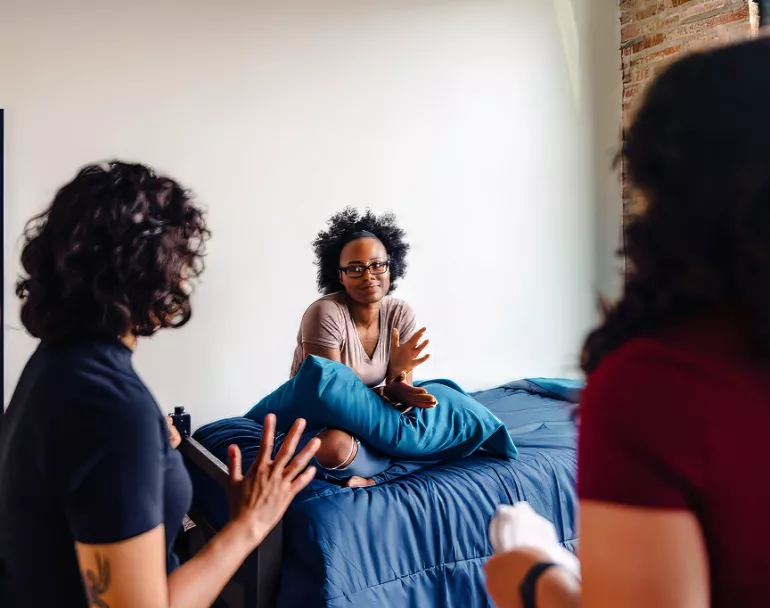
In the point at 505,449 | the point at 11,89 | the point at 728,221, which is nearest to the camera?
the point at 728,221

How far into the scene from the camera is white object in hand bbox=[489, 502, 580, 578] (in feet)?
2.34

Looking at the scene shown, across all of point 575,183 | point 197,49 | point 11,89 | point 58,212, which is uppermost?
point 197,49

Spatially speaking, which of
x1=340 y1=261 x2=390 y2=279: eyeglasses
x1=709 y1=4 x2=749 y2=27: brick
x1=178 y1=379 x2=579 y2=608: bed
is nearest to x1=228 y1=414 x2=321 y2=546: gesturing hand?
x1=178 y1=379 x2=579 y2=608: bed

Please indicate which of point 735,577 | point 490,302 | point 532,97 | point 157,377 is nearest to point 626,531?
point 735,577

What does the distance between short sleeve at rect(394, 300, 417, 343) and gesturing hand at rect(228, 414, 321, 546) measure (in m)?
1.64

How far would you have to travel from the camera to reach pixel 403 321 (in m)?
2.79

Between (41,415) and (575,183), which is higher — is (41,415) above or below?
below

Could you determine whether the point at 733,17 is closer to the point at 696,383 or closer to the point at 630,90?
the point at 630,90

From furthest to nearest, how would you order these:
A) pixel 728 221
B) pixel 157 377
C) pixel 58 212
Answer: pixel 157 377 < pixel 58 212 < pixel 728 221

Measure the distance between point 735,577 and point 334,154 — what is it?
2980 millimetres

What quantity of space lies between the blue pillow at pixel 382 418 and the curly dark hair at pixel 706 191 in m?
1.50

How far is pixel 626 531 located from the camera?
493mm

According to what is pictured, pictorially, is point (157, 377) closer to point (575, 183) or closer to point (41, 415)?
point (41, 415)

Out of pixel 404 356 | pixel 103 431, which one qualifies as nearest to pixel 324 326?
pixel 404 356
